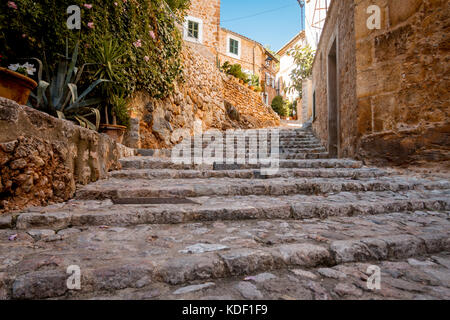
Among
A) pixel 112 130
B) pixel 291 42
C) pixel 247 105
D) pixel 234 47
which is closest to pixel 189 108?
pixel 112 130

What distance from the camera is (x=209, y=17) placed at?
1356 cm

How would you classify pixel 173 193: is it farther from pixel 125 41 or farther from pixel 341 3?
pixel 341 3

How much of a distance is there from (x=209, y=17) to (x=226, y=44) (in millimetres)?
6252

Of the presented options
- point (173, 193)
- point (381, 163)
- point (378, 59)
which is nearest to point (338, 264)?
point (173, 193)

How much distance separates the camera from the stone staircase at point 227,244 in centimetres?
97

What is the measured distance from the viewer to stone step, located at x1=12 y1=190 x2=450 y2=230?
159 cm

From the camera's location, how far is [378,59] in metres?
3.58

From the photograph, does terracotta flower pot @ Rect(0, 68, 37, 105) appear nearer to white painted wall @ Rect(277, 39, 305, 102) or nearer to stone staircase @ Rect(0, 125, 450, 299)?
stone staircase @ Rect(0, 125, 450, 299)

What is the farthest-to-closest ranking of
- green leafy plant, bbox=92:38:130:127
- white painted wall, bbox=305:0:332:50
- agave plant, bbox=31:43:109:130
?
1. white painted wall, bbox=305:0:332:50
2. green leafy plant, bbox=92:38:130:127
3. agave plant, bbox=31:43:109:130

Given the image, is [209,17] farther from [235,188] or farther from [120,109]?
[235,188]

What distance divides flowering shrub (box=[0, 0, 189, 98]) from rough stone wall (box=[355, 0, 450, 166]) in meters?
4.07

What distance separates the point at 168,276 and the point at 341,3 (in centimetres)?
549

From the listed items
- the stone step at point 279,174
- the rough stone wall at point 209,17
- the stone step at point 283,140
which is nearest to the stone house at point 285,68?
the rough stone wall at point 209,17

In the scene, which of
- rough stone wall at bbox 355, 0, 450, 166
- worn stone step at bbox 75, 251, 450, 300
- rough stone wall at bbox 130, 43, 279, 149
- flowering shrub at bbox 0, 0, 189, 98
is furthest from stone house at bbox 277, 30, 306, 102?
worn stone step at bbox 75, 251, 450, 300
